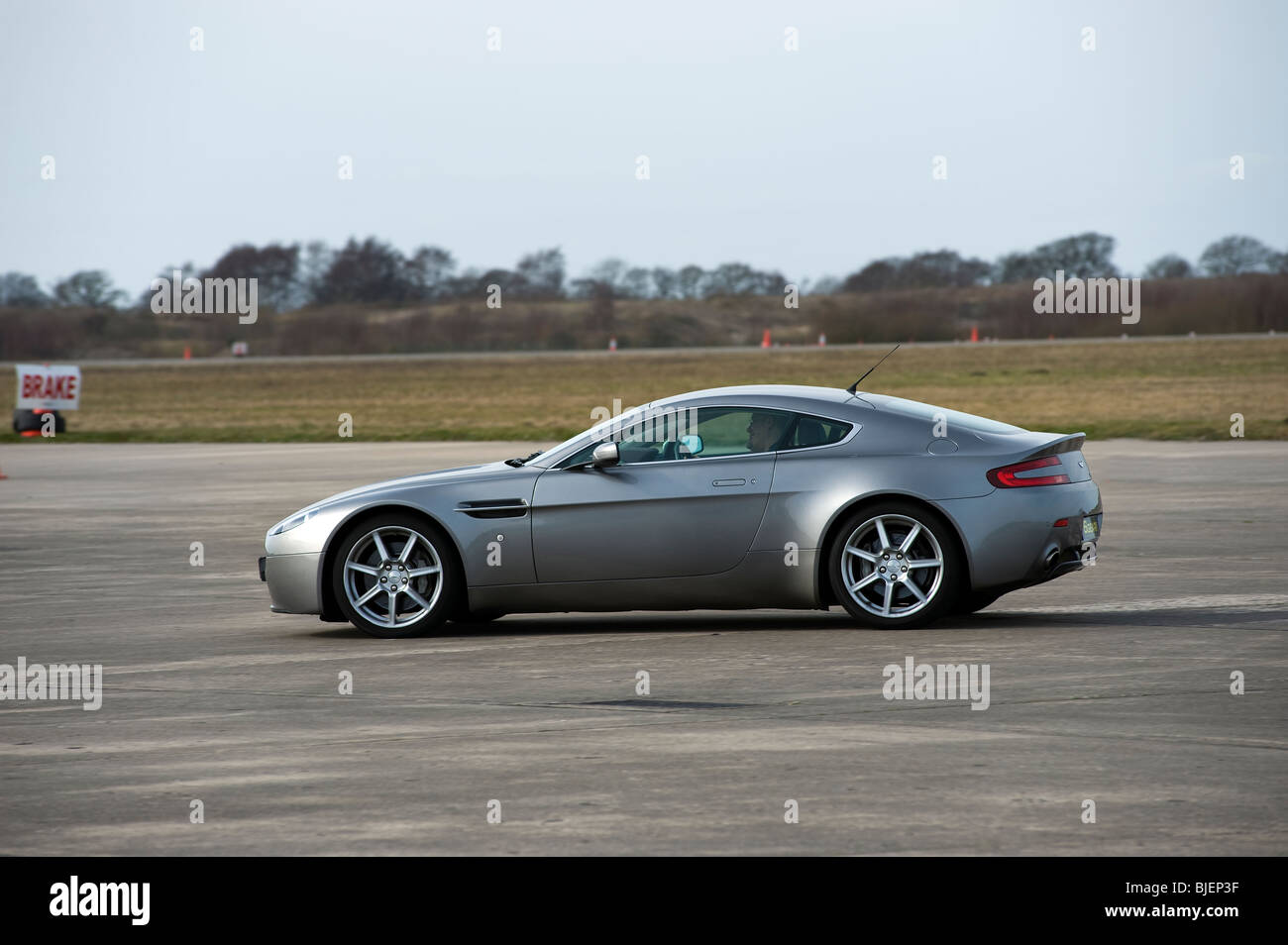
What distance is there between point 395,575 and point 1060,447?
3.82 meters

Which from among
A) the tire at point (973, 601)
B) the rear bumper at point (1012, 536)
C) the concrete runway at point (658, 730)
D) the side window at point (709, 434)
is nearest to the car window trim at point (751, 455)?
the side window at point (709, 434)

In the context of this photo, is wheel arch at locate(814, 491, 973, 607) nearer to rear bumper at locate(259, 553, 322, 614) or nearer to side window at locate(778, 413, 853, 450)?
side window at locate(778, 413, 853, 450)

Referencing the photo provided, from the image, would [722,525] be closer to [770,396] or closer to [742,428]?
[742,428]

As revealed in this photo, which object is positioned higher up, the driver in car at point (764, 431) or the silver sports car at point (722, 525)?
the driver in car at point (764, 431)

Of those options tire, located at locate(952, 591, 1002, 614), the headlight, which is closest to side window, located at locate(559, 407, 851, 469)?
tire, located at locate(952, 591, 1002, 614)

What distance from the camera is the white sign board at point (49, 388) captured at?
35.5 metres

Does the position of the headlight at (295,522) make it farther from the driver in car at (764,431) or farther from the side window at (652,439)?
the driver in car at (764,431)

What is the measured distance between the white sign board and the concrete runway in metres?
24.1

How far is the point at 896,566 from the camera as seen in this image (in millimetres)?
9594

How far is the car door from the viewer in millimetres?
9539

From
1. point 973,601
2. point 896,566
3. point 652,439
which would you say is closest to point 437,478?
point 652,439

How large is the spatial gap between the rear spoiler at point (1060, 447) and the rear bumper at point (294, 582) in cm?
404

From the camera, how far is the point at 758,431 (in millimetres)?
9883

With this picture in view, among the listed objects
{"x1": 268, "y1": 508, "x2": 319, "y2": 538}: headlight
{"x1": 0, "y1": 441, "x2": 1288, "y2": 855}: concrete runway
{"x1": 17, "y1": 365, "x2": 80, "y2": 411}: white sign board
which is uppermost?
{"x1": 17, "y1": 365, "x2": 80, "y2": 411}: white sign board
